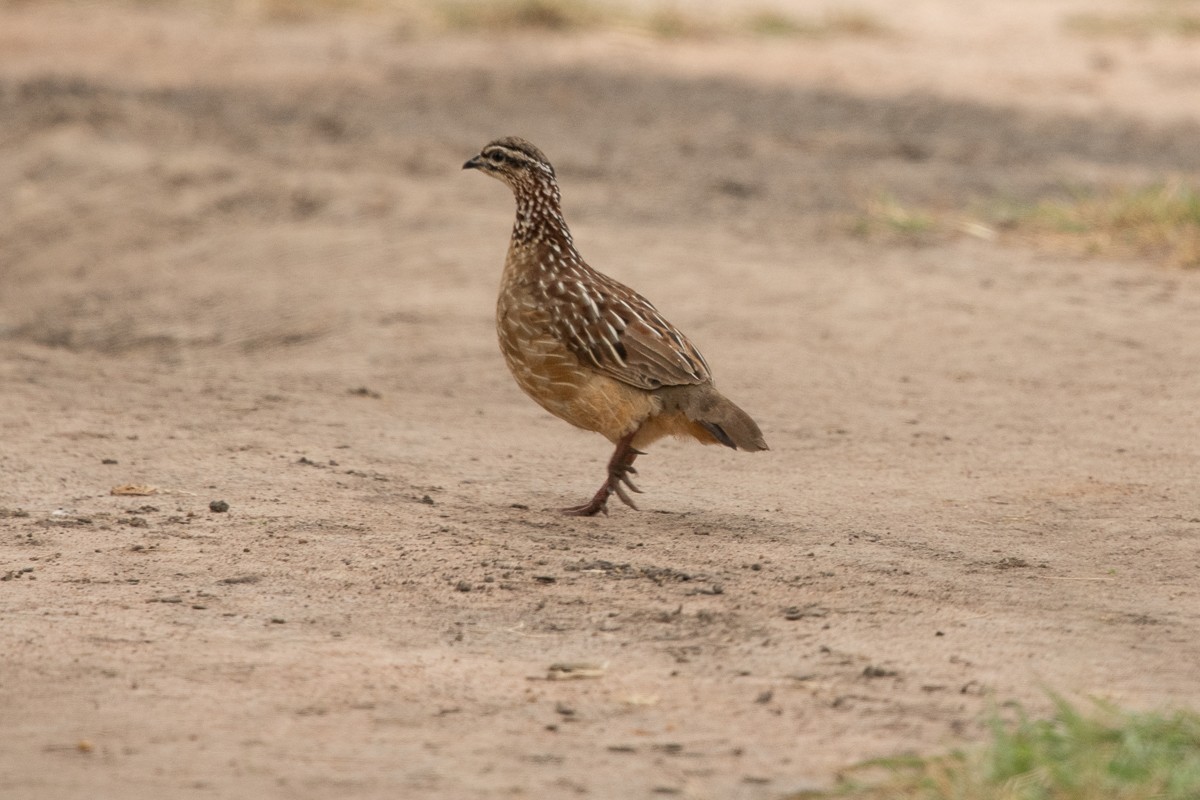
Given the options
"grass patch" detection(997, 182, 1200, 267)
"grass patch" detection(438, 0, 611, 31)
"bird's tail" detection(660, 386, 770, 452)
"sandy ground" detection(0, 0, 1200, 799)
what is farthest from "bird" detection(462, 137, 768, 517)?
"grass patch" detection(438, 0, 611, 31)

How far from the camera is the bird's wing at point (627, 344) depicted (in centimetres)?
579

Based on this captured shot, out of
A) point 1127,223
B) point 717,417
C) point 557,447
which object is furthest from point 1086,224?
point 717,417

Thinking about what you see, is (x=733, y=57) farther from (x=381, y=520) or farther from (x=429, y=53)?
(x=381, y=520)

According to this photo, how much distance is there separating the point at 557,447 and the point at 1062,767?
12.2ft

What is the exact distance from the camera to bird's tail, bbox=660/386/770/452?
566cm

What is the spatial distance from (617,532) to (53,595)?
1.81m

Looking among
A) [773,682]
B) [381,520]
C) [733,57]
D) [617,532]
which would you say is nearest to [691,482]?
[617,532]

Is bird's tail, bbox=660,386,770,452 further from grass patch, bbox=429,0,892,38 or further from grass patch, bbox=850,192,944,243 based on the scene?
grass patch, bbox=429,0,892,38

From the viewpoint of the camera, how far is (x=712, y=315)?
897 cm

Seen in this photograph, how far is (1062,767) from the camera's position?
11.9 feet

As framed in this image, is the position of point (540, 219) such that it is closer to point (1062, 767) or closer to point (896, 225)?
point (1062, 767)

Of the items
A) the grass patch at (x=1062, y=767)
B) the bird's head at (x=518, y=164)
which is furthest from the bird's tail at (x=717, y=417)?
the grass patch at (x=1062, y=767)

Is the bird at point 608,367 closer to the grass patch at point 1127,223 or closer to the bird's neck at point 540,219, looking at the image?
the bird's neck at point 540,219

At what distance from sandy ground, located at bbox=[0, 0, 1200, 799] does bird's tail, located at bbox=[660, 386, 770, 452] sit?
12.3 inches
